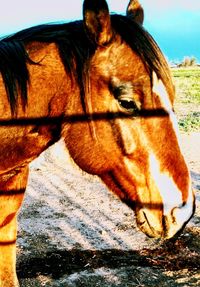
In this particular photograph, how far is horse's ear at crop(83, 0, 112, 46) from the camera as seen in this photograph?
6.73 ft

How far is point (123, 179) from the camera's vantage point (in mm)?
2375

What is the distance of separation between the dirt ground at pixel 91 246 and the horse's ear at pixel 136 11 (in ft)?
3.33

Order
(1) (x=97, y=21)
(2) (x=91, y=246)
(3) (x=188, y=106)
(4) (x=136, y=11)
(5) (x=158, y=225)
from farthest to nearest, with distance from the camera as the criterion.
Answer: (3) (x=188, y=106), (2) (x=91, y=246), (4) (x=136, y=11), (5) (x=158, y=225), (1) (x=97, y=21)

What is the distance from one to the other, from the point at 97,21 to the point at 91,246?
2.96 metres

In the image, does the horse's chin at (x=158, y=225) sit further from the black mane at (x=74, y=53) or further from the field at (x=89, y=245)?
the black mane at (x=74, y=53)

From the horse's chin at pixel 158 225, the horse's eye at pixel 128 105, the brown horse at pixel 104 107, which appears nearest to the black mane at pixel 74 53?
the brown horse at pixel 104 107

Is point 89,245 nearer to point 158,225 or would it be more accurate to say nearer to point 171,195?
point 158,225

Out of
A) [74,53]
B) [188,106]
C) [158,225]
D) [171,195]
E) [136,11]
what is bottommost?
[188,106]

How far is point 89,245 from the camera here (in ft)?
14.9

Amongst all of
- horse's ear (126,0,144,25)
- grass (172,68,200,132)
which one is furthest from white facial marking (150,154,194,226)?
grass (172,68,200,132)

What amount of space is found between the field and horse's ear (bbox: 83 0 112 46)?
0.97 metres

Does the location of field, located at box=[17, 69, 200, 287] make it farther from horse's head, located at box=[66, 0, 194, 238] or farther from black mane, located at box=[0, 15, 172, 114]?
black mane, located at box=[0, 15, 172, 114]

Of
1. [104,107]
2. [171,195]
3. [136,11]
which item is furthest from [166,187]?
[136,11]

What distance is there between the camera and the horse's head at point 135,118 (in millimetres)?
2139
